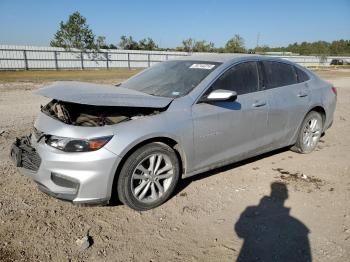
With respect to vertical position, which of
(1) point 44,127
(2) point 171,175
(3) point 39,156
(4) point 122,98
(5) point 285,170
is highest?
(4) point 122,98

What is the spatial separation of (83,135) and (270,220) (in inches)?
84.9

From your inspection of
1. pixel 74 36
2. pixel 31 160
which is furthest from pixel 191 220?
pixel 74 36

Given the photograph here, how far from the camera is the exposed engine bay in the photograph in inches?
143

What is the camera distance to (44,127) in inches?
144

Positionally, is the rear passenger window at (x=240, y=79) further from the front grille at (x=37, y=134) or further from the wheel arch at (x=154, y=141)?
the front grille at (x=37, y=134)

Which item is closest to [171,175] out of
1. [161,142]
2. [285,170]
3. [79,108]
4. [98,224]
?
[161,142]

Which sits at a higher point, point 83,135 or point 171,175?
point 83,135

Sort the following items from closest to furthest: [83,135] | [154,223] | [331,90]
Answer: [83,135] < [154,223] < [331,90]

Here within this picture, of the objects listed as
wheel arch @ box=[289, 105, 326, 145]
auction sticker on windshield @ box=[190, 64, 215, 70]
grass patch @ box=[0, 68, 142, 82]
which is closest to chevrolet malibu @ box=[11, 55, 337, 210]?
auction sticker on windshield @ box=[190, 64, 215, 70]

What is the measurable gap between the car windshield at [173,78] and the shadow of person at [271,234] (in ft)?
5.40

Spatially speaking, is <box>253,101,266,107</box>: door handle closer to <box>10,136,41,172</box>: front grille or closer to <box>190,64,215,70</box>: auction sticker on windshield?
<box>190,64,215,70</box>: auction sticker on windshield

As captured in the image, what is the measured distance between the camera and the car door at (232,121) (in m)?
4.13

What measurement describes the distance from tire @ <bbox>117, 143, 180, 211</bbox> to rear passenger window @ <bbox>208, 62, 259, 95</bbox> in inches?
42.5

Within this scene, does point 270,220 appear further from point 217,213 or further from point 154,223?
point 154,223
